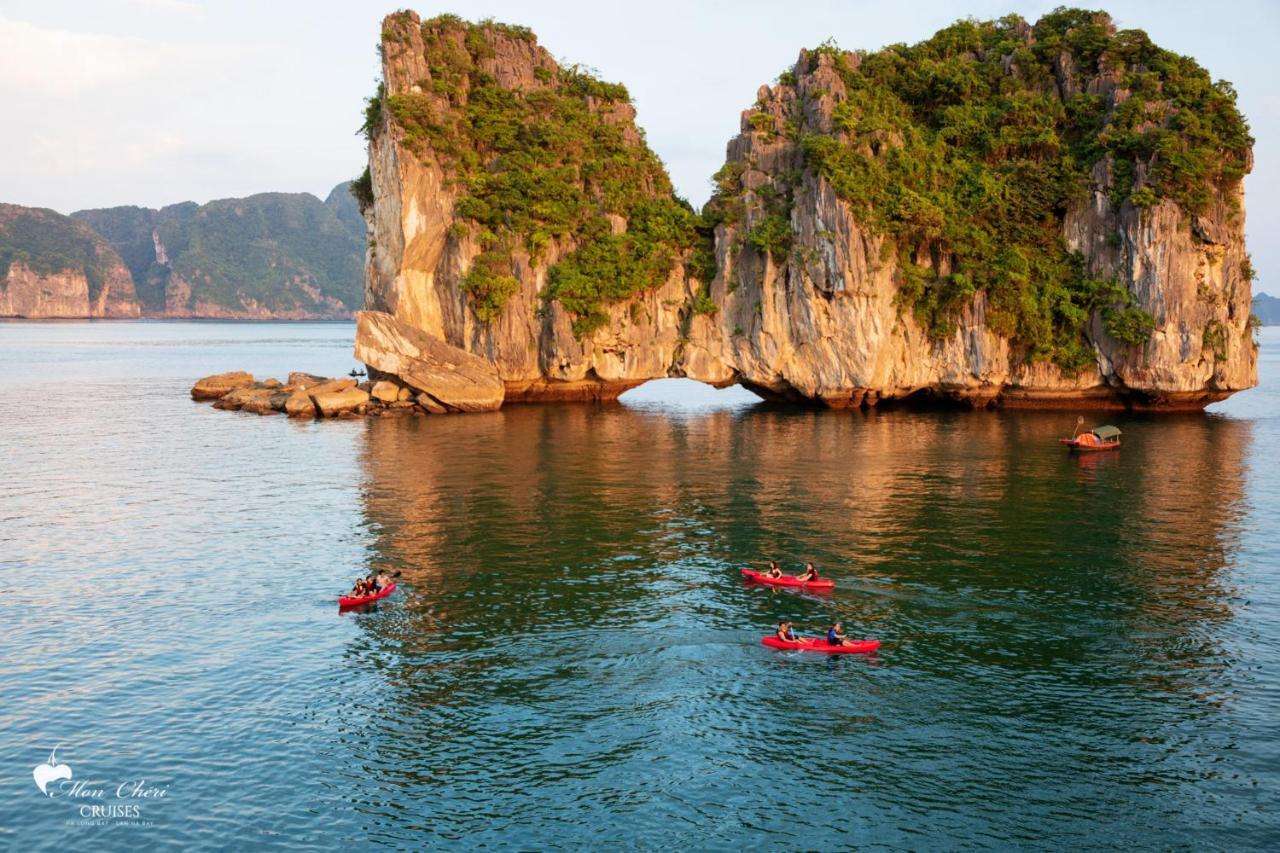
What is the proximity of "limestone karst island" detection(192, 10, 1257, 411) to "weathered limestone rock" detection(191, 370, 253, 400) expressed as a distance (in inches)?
643

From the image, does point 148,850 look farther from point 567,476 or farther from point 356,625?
point 567,476

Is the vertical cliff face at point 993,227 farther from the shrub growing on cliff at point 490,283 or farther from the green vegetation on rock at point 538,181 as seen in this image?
the shrub growing on cliff at point 490,283

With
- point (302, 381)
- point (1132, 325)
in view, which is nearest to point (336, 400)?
point (302, 381)

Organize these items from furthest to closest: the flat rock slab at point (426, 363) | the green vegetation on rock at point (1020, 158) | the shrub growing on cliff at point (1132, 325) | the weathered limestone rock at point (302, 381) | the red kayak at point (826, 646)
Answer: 1. the weathered limestone rock at point (302, 381)
2. the flat rock slab at point (426, 363)
3. the green vegetation on rock at point (1020, 158)
4. the shrub growing on cliff at point (1132, 325)
5. the red kayak at point (826, 646)

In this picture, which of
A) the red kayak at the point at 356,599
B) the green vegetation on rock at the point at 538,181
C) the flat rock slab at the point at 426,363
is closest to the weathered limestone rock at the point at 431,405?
the flat rock slab at the point at 426,363

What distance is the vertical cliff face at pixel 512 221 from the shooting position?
7469 cm

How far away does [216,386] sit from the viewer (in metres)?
85.9

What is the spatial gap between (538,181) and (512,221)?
374cm

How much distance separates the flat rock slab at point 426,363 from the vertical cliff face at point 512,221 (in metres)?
2.82

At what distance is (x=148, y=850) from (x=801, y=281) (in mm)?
62498

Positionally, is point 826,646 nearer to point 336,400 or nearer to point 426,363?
point 426,363

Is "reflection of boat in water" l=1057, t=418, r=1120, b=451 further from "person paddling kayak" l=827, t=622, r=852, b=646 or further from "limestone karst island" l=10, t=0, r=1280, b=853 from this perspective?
"person paddling kayak" l=827, t=622, r=852, b=646

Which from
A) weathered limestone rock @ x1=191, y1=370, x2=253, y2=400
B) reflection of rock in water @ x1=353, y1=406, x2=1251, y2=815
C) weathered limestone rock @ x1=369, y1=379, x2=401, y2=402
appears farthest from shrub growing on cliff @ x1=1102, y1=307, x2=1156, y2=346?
weathered limestone rock @ x1=191, y1=370, x2=253, y2=400

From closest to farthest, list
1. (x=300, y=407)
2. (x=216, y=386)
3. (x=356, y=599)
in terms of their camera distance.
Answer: (x=356, y=599)
(x=300, y=407)
(x=216, y=386)
